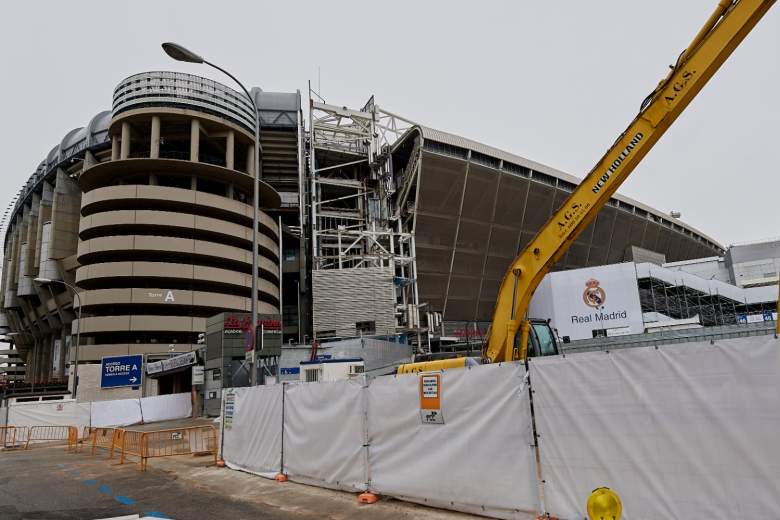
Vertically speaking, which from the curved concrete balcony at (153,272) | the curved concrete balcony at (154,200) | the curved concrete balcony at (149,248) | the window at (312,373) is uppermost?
the curved concrete balcony at (154,200)

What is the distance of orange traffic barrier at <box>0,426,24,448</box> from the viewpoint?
83.7 ft

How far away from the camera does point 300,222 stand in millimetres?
63250

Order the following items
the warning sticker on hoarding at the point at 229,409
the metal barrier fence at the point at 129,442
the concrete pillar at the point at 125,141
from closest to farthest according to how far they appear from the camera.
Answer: the warning sticker on hoarding at the point at 229,409 < the metal barrier fence at the point at 129,442 < the concrete pillar at the point at 125,141

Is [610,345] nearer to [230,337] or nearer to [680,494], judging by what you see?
[230,337]

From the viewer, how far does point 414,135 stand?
52.0 m

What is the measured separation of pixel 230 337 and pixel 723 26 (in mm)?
28234

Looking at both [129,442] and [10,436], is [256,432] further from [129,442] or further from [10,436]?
[10,436]

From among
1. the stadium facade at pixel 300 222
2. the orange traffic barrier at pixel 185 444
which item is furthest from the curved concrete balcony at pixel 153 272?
the orange traffic barrier at pixel 185 444

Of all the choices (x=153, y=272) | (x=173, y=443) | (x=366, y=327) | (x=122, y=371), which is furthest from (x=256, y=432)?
(x=153, y=272)

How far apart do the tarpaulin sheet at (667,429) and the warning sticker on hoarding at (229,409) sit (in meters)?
9.07

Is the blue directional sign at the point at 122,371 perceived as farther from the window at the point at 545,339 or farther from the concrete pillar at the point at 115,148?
the window at the point at 545,339

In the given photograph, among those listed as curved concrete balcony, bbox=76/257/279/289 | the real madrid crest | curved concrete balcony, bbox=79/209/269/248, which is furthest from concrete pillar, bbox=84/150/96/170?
the real madrid crest

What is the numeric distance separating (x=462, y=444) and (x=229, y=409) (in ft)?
26.3

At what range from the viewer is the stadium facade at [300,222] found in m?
53.2
